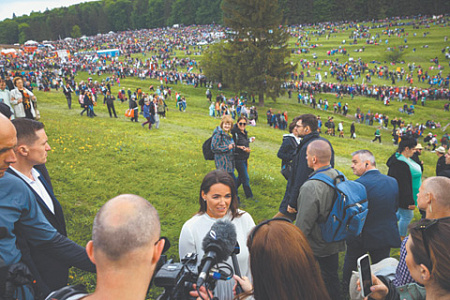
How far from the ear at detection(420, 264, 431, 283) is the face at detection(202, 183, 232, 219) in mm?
2053

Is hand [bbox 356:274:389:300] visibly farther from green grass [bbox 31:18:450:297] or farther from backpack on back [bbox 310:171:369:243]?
green grass [bbox 31:18:450:297]

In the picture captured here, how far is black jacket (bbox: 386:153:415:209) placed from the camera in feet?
18.6

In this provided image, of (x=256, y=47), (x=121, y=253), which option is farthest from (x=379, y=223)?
(x=256, y=47)

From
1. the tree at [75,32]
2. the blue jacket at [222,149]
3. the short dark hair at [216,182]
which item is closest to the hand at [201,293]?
the short dark hair at [216,182]

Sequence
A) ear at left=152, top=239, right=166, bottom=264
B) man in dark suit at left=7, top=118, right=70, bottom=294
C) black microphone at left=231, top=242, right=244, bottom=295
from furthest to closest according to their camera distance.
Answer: man in dark suit at left=7, top=118, right=70, bottom=294 → black microphone at left=231, top=242, right=244, bottom=295 → ear at left=152, top=239, right=166, bottom=264

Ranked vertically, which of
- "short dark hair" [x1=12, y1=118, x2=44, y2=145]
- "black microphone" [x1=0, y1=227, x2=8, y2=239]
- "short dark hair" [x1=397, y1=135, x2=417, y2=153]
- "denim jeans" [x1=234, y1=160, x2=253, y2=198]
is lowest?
"denim jeans" [x1=234, y1=160, x2=253, y2=198]

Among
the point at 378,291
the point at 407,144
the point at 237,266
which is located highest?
the point at 237,266

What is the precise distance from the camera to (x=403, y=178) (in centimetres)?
572

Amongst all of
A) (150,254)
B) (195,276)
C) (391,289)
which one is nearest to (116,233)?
(150,254)

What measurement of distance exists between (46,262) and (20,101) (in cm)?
803

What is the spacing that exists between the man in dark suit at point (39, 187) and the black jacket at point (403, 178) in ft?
19.0

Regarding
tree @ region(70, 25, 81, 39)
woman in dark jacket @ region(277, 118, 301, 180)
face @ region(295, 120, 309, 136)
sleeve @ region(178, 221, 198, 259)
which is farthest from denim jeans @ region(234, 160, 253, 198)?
tree @ region(70, 25, 81, 39)

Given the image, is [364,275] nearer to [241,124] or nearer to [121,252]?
[121,252]

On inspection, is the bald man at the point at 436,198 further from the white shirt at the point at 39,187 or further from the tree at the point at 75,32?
the tree at the point at 75,32
